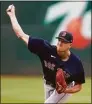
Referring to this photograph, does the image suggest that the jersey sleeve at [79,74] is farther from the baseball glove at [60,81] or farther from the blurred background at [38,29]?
the blurred background at [38,29]

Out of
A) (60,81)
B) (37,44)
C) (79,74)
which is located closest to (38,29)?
(37,44)

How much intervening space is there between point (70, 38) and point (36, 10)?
8768 mm

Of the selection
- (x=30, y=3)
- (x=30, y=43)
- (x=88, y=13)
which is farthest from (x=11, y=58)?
(x=30, y=43)

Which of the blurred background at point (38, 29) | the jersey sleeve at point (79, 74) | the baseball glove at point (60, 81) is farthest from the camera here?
the blurred background at point (38, 29)

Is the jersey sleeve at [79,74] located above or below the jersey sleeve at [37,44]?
below

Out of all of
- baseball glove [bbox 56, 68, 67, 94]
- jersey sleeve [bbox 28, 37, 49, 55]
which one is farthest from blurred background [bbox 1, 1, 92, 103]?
baseball glove [bbox 56, 68, 67, 94]

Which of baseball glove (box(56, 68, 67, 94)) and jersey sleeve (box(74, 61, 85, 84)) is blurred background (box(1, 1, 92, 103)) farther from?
baseball glove (box(56, 68, 67, 94))

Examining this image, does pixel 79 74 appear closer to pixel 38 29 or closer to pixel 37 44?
pixel 37 44

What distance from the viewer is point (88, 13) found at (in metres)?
14.9

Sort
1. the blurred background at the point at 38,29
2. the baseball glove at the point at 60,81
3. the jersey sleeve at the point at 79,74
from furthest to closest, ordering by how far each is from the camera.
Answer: the blurred background at the point at 38,29, the jersey sleeve at the point at 79,74, the baseball glove at the point at 60,81

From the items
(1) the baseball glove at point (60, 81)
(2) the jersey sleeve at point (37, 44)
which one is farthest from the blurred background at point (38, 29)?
(1) the baseball glove at point (60, 81)

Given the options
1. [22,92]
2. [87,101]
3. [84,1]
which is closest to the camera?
[87,101]

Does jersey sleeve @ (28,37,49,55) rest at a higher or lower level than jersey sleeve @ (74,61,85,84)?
higher

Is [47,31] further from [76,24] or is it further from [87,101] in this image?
[87,101]
